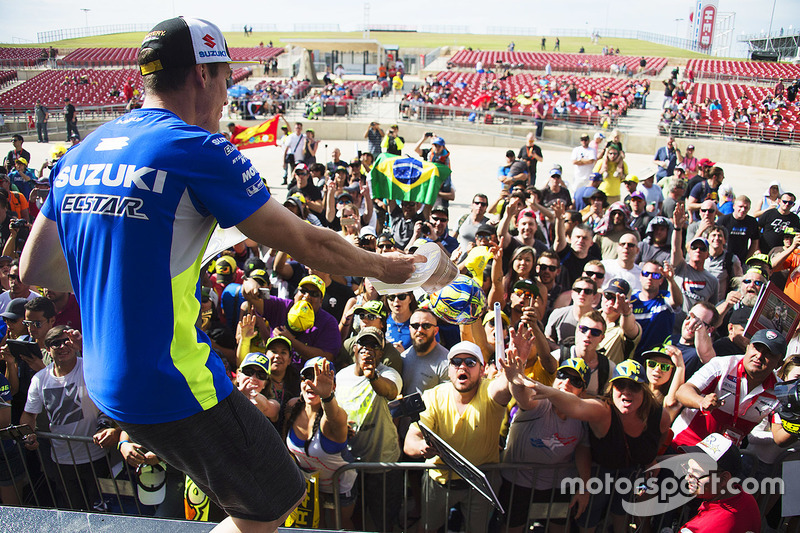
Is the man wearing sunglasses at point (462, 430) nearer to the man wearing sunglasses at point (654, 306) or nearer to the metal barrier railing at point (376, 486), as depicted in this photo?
the metal barrier railing at point (376, 486)

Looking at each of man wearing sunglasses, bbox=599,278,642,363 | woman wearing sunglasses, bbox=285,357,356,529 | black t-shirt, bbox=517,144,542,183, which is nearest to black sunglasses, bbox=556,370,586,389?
man wearing sunglasses, bbox=599,278,642,363

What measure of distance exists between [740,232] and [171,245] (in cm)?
850

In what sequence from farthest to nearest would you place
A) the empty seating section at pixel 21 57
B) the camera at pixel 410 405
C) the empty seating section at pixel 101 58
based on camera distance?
1. the empty seating section at pixel 101 58
2. the empty seating section at pixel 21 57
3. the camera at pixel 410 405

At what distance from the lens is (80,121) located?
26047mm

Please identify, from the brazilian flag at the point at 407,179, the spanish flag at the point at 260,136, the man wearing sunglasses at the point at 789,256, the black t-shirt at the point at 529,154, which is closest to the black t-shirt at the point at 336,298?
the brazilian flag at the point at 407,179

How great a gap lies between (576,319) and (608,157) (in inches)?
240

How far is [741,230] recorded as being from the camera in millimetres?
8180

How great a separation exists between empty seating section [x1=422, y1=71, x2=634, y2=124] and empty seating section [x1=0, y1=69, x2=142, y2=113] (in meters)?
16.7

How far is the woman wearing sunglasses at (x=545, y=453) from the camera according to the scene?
3.87 meters

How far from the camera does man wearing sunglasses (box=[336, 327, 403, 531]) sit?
4074mm

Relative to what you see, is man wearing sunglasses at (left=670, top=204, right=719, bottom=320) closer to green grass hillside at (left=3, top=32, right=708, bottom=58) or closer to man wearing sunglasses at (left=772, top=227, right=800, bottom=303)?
man wearing sunglasses at (left=772, top=227, right=800, bottom=303)

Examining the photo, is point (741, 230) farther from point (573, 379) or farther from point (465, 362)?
point (465, 362)

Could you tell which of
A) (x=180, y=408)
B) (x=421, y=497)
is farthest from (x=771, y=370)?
(x=180, y=408)

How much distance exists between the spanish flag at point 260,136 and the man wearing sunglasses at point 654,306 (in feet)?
31.1
